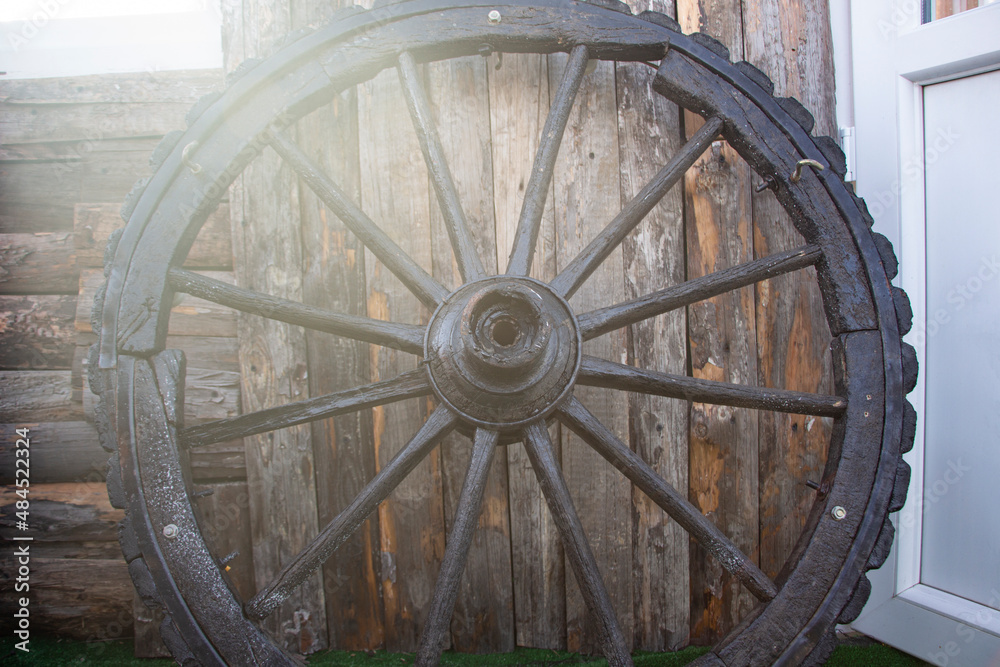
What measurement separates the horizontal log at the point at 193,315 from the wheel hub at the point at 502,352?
0.83 meters

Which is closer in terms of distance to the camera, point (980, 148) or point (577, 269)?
point (577, 269)

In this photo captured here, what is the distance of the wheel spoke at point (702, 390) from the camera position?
3.68 ft

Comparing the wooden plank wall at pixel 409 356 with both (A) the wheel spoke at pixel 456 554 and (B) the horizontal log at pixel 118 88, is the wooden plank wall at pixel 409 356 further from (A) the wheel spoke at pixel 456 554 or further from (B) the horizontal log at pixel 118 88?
(A) the wheel spoke at pixel 456 554

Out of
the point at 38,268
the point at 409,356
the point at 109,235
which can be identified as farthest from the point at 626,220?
the point at 38,268

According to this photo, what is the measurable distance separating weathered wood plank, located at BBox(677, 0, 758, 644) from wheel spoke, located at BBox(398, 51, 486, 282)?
790mm

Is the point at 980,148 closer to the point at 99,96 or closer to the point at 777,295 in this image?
the point at 777,295

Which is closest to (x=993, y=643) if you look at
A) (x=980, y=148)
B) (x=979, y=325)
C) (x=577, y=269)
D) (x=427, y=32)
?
(x=979, y=325)

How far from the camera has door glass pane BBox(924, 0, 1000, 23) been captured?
57.4 inches

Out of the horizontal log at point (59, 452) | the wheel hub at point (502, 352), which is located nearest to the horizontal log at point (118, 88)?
the horizontal log at point (59, 452)

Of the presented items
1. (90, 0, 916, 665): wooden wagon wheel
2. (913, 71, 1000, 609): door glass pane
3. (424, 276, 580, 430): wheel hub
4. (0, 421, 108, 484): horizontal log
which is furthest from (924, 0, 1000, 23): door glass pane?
(0, 421, 108, 484): horizontal log

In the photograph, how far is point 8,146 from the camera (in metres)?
1.61

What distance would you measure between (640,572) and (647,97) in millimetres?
1470

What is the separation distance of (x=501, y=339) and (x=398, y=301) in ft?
1.80

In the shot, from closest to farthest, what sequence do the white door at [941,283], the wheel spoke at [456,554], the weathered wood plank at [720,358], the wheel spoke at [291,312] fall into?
the wheel spoke at [456,554] → the wheel spoke at [291,312] → the white door at [941,283] → the weathered wood plank at [720,358]
